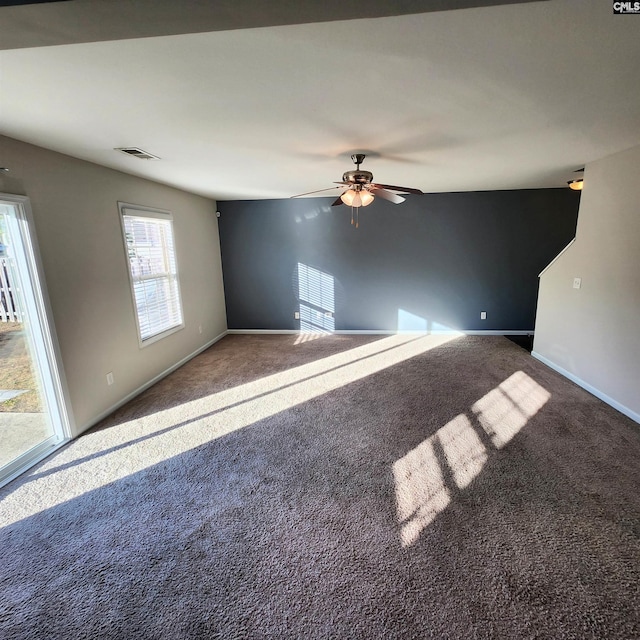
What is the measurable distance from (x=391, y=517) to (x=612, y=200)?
346 centimetres

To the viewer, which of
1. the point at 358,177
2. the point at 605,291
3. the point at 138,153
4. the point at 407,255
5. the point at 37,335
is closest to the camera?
the point at 37,335

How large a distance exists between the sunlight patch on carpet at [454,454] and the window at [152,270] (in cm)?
313

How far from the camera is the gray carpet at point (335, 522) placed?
57.5 inches

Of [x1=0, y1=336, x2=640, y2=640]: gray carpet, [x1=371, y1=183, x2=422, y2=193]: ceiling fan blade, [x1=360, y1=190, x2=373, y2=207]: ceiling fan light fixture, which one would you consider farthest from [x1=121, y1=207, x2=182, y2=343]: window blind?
[x1=371, y1=183, x2=422, y2=193]: ceiling fan blade

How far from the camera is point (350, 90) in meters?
1.74

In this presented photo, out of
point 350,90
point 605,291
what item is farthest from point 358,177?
point 605,291

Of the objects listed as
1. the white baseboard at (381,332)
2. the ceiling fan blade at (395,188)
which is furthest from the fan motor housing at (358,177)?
the white baseboard at (381,332)

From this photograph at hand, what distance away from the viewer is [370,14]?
37.5 inches

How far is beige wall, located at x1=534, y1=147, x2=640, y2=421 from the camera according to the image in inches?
116

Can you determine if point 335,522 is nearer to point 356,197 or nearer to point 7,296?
point 356,197

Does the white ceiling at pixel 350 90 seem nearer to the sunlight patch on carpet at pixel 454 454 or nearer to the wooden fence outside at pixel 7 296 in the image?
the wooden fence outside at pixel 7 296

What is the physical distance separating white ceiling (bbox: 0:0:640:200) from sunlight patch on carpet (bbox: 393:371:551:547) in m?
2.31

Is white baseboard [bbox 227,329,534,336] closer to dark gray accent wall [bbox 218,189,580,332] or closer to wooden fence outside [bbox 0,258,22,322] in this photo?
dark gray accent wall [bbox 218,189,580,332]

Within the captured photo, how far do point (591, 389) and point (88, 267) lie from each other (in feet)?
16.5
